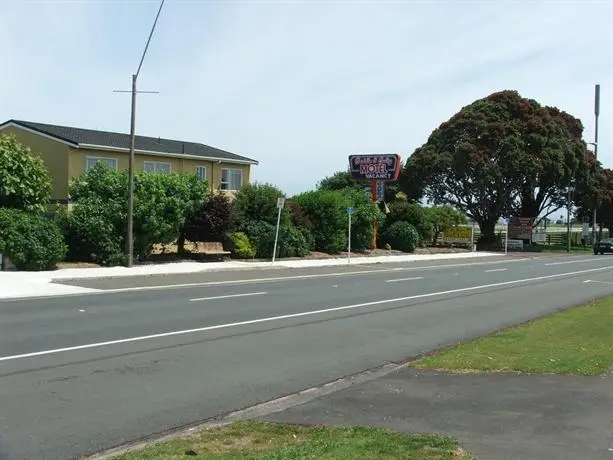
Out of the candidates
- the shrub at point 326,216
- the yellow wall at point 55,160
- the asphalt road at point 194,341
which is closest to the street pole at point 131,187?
the asphalt road at point 194,341

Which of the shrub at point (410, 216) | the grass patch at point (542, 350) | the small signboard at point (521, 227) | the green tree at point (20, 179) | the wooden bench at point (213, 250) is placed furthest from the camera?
the small signboard at point (521, 227)

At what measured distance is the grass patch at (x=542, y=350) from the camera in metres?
8.29

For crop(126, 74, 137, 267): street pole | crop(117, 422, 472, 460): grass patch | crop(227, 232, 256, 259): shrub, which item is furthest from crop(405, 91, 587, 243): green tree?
crop(117, 422, 472, 460): grass patch

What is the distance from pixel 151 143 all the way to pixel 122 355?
3106 cm

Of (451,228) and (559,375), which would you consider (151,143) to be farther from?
(559,375)

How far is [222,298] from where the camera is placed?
16.6 m

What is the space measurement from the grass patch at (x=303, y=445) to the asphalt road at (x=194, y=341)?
30.3 inches

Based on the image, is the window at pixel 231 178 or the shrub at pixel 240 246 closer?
the shrub at pixel 240 246

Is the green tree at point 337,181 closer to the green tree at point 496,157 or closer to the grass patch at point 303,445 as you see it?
the green tree at point 496,157

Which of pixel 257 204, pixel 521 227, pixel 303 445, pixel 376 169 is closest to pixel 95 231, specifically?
pixel 257 204

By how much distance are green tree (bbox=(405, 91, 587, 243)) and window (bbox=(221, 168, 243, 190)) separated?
1870cm

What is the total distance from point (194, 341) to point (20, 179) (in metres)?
16.2

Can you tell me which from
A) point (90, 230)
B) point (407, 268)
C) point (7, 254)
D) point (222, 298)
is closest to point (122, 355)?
point (222, 298)

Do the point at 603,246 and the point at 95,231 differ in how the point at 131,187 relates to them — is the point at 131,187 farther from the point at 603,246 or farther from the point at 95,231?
the point at 603,246
